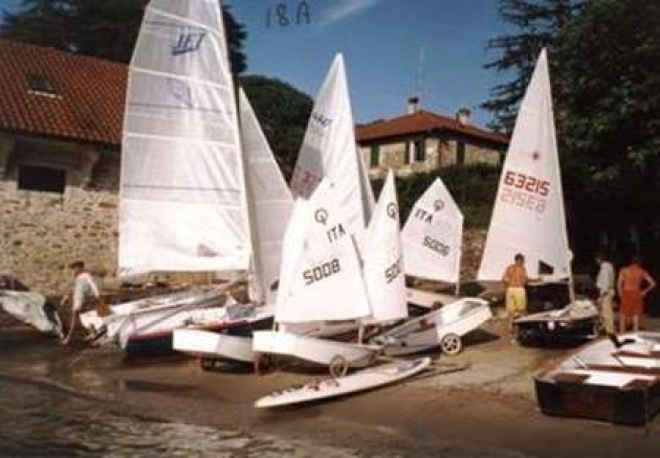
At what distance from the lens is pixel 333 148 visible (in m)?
20.1

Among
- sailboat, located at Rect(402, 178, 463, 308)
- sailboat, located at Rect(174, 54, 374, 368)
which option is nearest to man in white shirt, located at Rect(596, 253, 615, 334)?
sailboat, located at Rect(402, 178, 463, 308)

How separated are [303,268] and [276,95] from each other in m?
34.4

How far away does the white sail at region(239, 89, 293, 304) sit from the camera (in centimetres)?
1928

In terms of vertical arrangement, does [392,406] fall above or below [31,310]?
below

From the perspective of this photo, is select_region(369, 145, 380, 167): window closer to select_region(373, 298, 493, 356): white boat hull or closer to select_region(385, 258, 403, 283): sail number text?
select_region(373, 298, 493, 356): white boat hull

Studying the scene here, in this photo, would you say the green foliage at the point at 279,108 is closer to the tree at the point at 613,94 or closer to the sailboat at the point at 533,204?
the tree at the point at 613,94

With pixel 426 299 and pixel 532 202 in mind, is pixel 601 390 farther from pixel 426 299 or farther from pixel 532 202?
pixel 426 299

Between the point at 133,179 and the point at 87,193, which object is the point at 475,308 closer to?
the point at 133,179

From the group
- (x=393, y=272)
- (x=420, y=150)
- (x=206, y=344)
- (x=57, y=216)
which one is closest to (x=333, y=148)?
(x=393, y=272)

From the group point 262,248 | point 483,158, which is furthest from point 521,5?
point 262,248

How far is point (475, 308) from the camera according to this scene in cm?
1770

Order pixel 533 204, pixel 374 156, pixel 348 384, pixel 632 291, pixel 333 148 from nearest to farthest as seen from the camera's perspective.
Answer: pixel 348 384 → pixel 632 291 → pixel 533 204 → pixel 333 148 → pixel 374 156

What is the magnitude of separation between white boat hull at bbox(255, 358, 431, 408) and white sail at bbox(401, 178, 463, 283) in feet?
19.6

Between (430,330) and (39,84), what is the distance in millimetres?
16474
